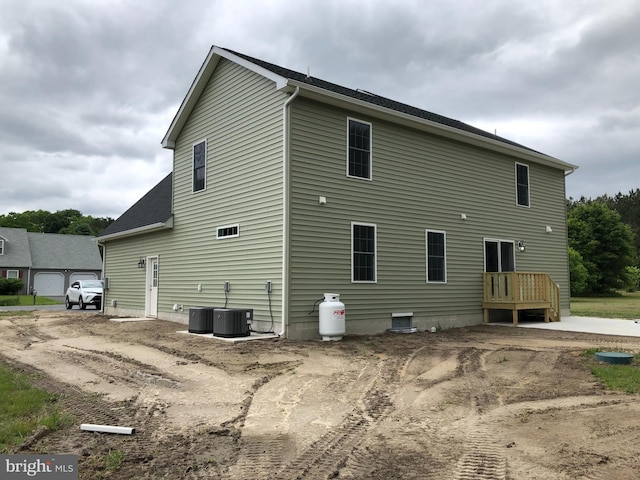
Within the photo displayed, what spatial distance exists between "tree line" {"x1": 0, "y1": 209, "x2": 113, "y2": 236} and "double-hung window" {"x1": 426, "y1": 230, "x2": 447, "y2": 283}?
214ft

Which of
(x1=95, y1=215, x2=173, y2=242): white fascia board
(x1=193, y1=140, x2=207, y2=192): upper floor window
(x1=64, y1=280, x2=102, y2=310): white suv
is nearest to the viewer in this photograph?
(x1=193, y1=140, x2=207, y2=192): upper floor window

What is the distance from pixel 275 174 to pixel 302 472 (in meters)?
7.93

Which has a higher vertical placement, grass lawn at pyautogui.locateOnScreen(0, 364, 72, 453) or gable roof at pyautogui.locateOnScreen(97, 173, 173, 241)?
gable roof at pyautogui.locateOnScreen(97, 173, 173, 241)

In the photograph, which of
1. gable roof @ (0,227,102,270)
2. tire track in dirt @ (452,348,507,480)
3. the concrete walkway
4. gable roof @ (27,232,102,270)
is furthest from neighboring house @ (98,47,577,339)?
gable roof @ (27,232,102,270)

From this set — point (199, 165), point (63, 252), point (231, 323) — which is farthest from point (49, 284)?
point (231, 323)

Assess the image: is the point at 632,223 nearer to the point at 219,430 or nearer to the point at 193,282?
the point at 193,282

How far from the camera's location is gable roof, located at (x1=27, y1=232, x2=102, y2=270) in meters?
41.9

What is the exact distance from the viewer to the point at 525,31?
13508mm

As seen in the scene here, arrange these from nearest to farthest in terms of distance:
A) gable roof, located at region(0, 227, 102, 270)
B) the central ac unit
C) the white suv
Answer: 1. the central ac unit
2. the white suv
3. gable roof, located at region(0, 227, 102, 270)

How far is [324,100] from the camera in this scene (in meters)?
11.0

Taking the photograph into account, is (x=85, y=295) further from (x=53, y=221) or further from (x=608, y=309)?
(x=53, y=221)

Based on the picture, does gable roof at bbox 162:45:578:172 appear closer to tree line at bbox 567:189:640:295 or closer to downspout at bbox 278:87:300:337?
downspout at bbox 278:87:300:337

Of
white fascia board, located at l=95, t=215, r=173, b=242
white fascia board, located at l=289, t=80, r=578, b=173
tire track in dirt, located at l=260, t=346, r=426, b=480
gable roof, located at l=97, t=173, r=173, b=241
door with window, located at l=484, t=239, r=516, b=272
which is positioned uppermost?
white fascia board, located at l=289, t=80, r=578, b=173

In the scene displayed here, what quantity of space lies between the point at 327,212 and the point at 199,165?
4.91m
